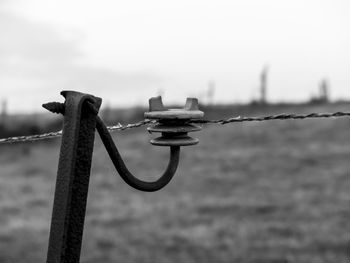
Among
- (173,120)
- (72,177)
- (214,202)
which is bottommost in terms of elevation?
(214,202)

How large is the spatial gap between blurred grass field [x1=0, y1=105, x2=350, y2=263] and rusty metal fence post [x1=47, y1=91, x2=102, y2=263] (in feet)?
30.2

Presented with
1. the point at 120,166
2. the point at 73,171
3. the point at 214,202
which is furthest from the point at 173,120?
the point at 214,202

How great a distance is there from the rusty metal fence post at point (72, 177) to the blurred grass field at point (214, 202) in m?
9.21

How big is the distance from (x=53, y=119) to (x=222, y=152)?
9.41 meters

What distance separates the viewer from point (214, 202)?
49.0 ft

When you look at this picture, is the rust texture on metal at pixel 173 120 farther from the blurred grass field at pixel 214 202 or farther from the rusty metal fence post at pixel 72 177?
the blurred grass field at pixel 214 202

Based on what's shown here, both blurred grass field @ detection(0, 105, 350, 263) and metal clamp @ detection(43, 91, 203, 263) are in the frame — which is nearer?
metal clamp @ detection(43, 91, 203, 263)

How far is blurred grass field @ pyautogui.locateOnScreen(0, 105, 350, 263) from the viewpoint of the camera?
11.0 meters

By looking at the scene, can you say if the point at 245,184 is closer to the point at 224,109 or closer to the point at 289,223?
the point at 289,223

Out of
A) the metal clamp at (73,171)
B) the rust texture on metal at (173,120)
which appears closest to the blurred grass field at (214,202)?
the rust texture on metal at (173,120)

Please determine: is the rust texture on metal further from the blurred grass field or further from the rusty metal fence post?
the blurred grass field

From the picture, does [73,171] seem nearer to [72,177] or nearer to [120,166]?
[72,177]

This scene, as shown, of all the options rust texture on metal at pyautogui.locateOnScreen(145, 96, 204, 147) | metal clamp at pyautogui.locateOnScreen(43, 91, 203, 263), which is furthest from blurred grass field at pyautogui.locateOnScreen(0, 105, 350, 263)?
metal clamp at pyautogui.locateOnScreen(43, 91, 203, 263)

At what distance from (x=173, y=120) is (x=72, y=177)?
406mm
